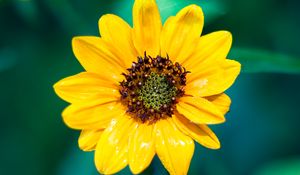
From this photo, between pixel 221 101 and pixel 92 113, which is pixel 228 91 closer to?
pixel 221 101

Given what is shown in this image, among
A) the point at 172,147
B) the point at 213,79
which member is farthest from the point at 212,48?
the point at 172,147

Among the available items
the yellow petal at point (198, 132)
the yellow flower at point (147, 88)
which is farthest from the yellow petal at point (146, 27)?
the yellow petal at point (198, 132)

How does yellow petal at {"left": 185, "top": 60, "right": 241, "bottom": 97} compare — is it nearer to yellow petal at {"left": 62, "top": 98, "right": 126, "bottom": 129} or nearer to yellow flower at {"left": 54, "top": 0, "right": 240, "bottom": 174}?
yellow flower at {"left": 54, "top": 0, "right": 240, "bottom": 174}

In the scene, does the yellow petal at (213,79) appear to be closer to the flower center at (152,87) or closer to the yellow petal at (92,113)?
the flower center at (152,87)

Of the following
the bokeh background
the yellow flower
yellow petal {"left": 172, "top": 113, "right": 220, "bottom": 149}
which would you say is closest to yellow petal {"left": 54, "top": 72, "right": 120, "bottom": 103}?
the yellow flower

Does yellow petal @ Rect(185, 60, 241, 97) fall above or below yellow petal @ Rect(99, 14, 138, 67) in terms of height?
below

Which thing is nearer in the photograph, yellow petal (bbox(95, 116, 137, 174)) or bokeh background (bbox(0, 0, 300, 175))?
yellow petal (bbox(95, 116, 137, 174))
